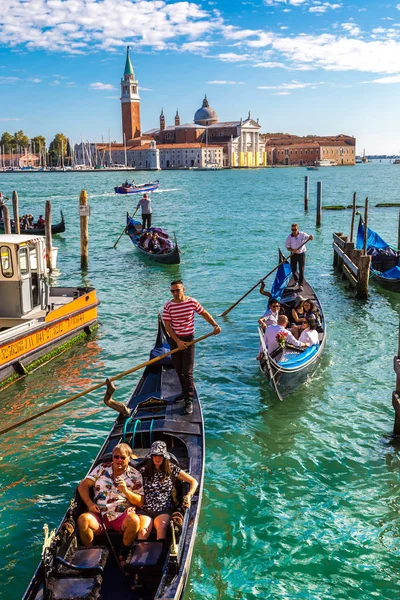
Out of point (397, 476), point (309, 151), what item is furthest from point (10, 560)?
point (309, 151)

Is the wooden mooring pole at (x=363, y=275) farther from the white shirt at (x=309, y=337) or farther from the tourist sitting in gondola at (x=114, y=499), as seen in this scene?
the tourist sitting in gondola at (x=114, y=499)

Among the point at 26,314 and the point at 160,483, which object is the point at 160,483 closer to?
the point at 160,483

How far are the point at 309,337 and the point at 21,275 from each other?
3.45m

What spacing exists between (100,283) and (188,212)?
63.4ft

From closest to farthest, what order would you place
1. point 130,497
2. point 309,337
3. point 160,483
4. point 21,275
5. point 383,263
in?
1. point 130,497
2. point 160,483
3. point 309,337
4. point 21,275
5. point 383,263

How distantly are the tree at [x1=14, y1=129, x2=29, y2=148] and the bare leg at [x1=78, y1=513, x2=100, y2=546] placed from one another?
382 ft

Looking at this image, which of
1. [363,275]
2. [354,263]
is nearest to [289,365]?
[363,275]

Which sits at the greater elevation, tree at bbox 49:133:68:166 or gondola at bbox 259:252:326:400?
tree at bbox 49:133:68:166

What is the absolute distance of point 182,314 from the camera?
17.4 feet

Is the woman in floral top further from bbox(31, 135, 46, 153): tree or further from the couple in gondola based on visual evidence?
bbox(31, 135, 46, 153): tree

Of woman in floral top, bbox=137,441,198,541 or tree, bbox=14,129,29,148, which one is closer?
woman in floral top, bbox=137,441,198,541

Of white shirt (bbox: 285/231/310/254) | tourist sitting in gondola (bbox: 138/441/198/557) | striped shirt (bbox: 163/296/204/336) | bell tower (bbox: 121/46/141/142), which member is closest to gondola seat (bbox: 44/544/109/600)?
tourist sitting in gondola (bbox: 138/441/198/557)

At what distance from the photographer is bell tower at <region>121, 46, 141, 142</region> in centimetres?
10781

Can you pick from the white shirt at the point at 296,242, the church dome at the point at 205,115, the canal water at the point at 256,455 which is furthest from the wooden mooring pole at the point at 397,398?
the church dome at the point at 205,115
